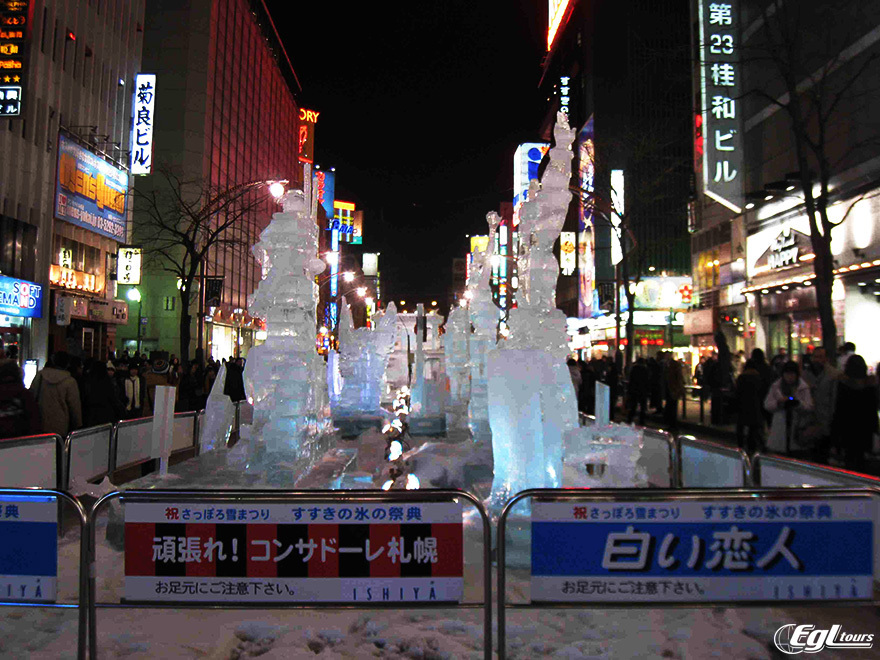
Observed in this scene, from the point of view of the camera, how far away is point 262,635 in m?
4.41

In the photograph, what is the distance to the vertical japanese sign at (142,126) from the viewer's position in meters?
30.5

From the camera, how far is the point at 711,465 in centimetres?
670

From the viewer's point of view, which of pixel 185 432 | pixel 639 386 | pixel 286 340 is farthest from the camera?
pixel 639 386

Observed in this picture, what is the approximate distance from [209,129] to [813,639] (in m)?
44.3

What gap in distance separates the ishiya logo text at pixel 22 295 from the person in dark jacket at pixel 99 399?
1543cm

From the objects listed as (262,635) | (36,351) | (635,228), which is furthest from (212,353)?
(262,635)

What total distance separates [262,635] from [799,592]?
131 inches

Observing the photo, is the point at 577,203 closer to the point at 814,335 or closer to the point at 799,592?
the point at 814,335

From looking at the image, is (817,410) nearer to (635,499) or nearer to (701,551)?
(701,551)

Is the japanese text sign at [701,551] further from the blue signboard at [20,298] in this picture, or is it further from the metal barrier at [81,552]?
the blue signboard at [20,298]

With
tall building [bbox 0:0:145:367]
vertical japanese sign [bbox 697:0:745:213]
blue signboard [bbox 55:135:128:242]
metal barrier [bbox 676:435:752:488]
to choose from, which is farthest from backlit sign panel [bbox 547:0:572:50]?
metal barrier [bbox 676:435:752:488]

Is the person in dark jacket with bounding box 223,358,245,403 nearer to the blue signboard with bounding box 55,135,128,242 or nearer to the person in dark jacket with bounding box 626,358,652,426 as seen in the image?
the person in dark jacket with bounding box 626,358,652,426

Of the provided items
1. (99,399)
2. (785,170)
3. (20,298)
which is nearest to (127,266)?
(20,298)

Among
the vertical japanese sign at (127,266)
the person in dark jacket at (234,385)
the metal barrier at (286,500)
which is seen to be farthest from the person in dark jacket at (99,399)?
the vertical japanese sign at (127,266)
